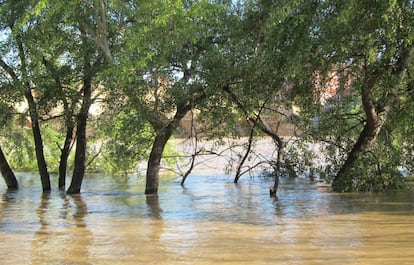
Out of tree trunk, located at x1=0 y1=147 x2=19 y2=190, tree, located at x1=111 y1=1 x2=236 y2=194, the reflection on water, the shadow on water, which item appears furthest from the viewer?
tree trunk, located at x1=0 y1=147 x2=19 y2=190

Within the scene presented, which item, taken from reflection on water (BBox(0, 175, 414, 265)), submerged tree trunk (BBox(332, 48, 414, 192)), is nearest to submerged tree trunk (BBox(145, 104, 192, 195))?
reflection on water (BBox(0, 175, 414, 265))

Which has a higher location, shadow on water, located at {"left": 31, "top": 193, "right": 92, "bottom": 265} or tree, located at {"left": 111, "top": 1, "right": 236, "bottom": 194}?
tree, located at {"left": 111, "top": 1, "right": 236, "bottom": 194}

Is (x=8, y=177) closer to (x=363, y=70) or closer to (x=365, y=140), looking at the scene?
(x=365, y=140)

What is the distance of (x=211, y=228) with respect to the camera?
37.7 feet

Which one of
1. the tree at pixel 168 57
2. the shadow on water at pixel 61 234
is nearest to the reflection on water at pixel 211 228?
the shadow on water at pixel 61 234

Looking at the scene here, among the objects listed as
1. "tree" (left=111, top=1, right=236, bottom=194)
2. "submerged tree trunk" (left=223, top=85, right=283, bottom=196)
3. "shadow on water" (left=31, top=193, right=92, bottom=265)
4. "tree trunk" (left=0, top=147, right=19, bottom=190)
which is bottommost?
"shadow on water" (left=31, top=193, right=92, bottom=265)

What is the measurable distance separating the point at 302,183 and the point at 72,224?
10225 mm

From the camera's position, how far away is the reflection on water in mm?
8891

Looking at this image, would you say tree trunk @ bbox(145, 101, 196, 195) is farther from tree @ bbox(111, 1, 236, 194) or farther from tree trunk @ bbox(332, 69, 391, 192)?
tree trunk @ bbox(332, 69, 391, 192)

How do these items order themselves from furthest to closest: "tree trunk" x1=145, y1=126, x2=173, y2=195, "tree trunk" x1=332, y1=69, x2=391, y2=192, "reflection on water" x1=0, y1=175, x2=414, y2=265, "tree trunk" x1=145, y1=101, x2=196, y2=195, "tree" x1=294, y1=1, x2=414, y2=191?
1. "tree trunk" x1=145, y1=126, x2=173, y2=195
2. "tree trunk" x1=145, y1=101, x2=196, y2=195
3. "tree trunk" x1=332, y1=69, x2=391, y2=192
4. "tree" x1=294, y1=1, x2=414, y2=191
5. "reflection on water" x1=0, y1=175, x2=414, y2=265

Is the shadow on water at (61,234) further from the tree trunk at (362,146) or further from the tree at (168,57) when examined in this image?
the tree trunk at (362,146)

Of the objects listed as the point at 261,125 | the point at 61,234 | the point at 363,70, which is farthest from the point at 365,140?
the point at 61,234

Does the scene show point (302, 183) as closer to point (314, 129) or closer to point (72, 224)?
point (314, 129)

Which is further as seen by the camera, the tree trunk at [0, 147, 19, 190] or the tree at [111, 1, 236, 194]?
the tree trunk at [0, 147, 19, 190]
